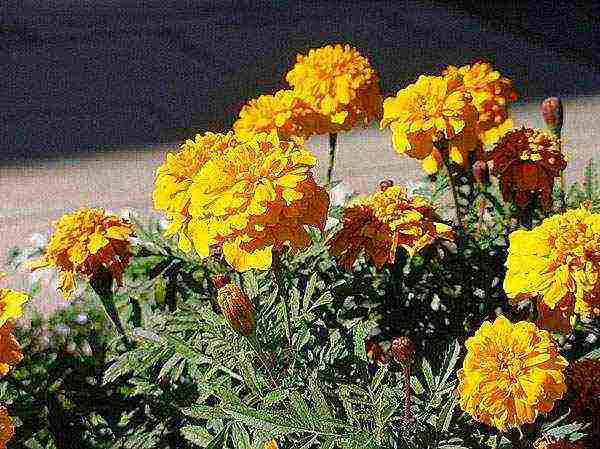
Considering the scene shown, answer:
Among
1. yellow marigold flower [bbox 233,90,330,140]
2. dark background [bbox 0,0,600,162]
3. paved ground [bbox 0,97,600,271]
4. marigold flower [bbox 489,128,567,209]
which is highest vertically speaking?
yellow marigold flower [bbox 233,90,330,140]

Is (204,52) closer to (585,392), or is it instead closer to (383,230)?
(383,230)

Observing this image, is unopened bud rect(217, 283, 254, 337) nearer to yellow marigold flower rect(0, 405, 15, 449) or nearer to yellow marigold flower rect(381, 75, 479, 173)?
yellow marigold flower rect(0, 405, 15, 449)

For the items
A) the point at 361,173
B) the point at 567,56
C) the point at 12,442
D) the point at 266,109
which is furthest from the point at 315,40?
the point at 12,442

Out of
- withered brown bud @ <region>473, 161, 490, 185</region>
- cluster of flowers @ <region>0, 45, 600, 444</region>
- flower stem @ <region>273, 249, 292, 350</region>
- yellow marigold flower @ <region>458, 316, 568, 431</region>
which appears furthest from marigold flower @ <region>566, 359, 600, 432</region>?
withered brown bud @ <region>473, 161, 490, 185</region>

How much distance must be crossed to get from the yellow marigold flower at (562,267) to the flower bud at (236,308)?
367mm

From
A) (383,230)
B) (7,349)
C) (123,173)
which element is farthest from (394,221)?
(123,173)

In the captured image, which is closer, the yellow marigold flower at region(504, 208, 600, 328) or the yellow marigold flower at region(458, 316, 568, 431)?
the yellow marigold flower at region(458, 316, 568, 431)

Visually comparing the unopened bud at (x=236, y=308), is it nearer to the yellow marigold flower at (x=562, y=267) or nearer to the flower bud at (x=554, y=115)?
the yellow marigold flower at (x=562, y=267)

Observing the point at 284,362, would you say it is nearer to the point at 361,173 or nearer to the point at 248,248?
the point at 248,248

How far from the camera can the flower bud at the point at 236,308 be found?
4.00 ft

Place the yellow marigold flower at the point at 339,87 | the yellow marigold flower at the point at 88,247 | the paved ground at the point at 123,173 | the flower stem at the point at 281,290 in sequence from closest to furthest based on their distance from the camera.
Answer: the flower stem at the point at 281,290 → the yellow marigold flower at the point at 88,247 → the yellow marigold flower at the point at 339,87 → the paved ground at the point at 123,173

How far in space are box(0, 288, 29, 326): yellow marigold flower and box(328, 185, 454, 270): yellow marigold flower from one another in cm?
48

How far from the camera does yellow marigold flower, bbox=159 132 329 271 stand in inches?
47.1

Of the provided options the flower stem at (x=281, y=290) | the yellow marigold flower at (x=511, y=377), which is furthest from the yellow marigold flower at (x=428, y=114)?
the yellow marigold flower at (x=511, y=377)
